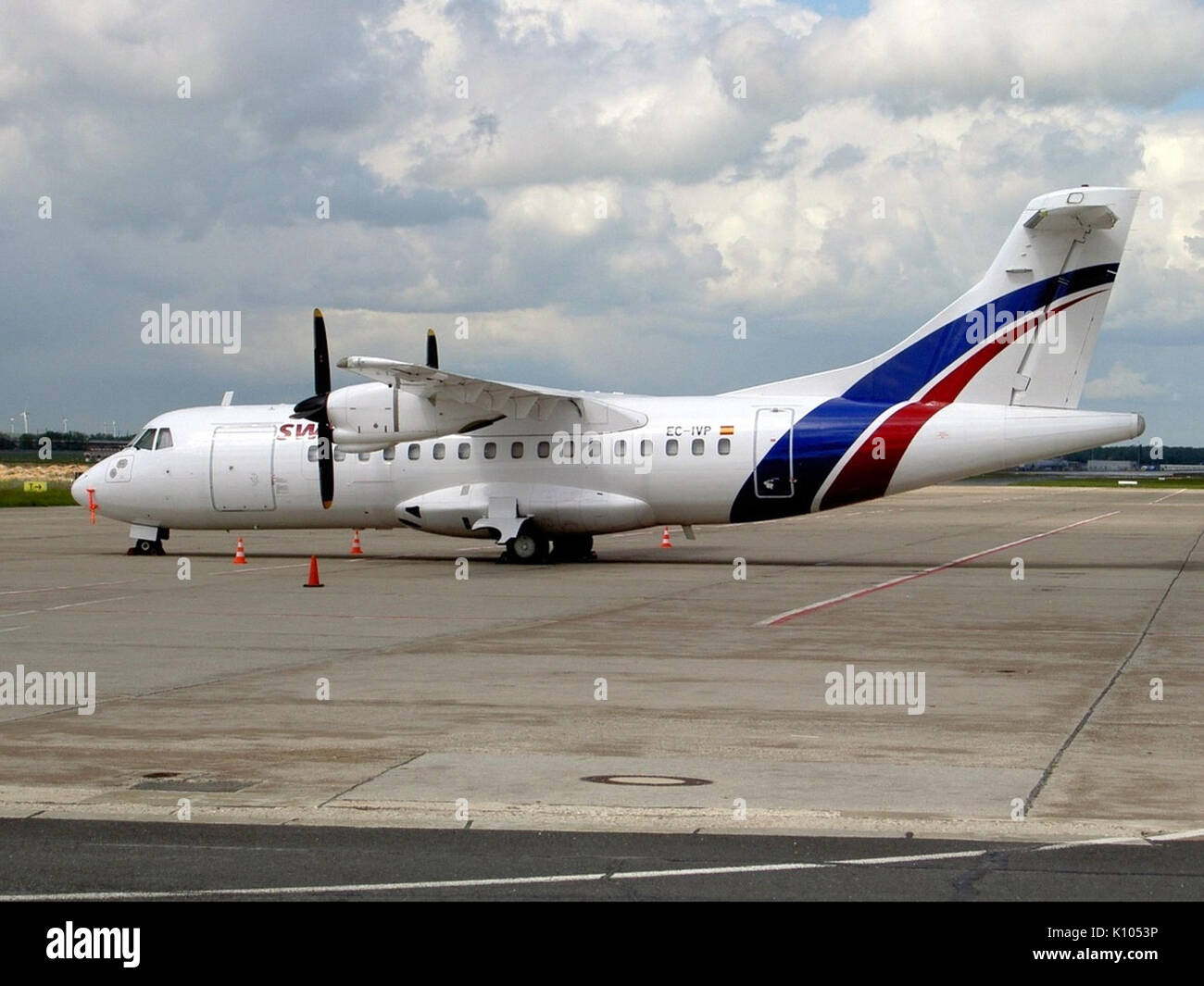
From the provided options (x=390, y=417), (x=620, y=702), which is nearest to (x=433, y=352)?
(x=390, y=417)

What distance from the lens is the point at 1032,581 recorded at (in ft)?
87.7

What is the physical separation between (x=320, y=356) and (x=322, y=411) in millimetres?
1192

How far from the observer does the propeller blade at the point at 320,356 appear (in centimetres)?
3069

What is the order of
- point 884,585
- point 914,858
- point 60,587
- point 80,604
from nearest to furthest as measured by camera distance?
point 914,858
point 80,604
point 60,587
point 884,585

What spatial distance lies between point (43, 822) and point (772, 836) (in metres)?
4.47

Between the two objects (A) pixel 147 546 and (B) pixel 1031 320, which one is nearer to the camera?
(B) pixel 1031 320

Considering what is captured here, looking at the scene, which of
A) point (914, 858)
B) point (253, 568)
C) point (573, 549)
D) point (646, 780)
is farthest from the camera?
point (573, 549)

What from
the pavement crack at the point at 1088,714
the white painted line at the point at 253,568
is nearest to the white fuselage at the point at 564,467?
the white painted line at the point at 253,568

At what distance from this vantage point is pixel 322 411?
101 feet

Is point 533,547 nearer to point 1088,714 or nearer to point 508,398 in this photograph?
point 508,398

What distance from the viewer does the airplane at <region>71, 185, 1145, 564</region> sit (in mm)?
27938

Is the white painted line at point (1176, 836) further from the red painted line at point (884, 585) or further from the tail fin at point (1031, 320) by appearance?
the tail fin at point (1031, 320)

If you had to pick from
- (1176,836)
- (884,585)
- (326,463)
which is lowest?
(1176,836)

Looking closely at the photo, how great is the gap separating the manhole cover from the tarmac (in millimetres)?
43
